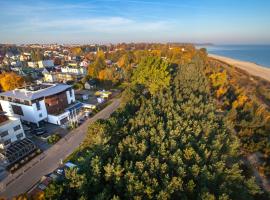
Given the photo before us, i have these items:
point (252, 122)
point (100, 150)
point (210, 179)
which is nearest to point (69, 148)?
point (100, 150)

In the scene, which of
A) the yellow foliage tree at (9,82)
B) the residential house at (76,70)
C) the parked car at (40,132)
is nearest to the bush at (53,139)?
the parked car at (40,132)

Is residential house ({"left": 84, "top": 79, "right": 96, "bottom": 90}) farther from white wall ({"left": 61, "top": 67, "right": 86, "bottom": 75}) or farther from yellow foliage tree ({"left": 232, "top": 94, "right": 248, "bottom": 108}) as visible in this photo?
yellow foliage tree ({"left": 232, "top": 94, "right": 248, "bottom": 108})

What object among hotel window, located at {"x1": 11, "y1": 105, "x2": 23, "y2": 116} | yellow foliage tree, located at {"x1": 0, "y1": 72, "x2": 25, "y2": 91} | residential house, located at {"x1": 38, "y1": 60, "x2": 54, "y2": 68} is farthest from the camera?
residential house, located at {"x1": 38, "y1": 60, "x2": 54, "y2": 68}

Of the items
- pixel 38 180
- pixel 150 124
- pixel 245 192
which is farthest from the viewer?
pixel 150 124

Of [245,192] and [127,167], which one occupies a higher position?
[127,167]

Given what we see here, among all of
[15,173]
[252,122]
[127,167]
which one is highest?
[127,167]

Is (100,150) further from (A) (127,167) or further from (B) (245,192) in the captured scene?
(B) (245,192)

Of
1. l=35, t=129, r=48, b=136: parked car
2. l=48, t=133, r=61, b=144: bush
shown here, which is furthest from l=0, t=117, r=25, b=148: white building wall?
l=48, t=133, r=61, b=144: bush
